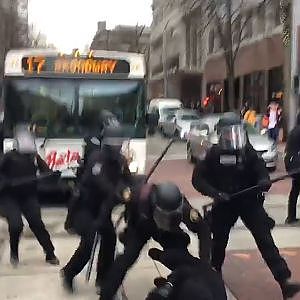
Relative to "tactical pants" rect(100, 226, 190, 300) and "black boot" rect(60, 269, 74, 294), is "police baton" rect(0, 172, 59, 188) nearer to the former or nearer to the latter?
"black boot" rect(60, 269, 74, 294)

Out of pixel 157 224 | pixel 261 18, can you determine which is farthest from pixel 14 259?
pixel 261 18

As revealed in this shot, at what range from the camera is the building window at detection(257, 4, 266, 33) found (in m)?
35.3

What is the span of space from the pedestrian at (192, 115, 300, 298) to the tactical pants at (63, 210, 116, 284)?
3.07ft

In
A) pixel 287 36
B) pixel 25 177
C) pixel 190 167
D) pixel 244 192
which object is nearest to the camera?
pixel 244 192

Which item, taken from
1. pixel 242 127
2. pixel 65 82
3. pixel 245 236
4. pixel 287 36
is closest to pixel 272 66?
pixel 287 36

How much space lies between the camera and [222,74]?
4428 cm

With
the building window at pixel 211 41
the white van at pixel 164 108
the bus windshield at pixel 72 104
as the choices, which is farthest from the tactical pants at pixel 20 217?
the building window at pixel 211 41

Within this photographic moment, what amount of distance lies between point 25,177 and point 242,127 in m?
2.42

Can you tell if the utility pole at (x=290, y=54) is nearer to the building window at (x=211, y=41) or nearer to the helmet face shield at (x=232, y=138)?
the building window at (x=211, y=41)

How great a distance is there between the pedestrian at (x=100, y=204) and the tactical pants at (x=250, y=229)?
0.90 m

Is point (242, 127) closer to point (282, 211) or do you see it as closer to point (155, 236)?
point (155, 236)

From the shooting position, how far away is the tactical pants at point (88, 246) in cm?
618

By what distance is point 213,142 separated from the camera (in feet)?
51.0

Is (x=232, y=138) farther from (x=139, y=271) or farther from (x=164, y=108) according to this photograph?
(x=164, y=108)
